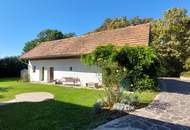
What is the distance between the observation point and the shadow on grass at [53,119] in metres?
6.89

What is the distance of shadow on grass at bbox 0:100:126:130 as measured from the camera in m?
6.89

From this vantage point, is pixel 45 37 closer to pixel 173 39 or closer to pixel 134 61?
pixel 173 39

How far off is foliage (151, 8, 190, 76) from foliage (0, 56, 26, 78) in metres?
22.6

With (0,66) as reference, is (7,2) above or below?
above

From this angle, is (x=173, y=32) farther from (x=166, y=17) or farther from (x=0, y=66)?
(x=0, y=66)

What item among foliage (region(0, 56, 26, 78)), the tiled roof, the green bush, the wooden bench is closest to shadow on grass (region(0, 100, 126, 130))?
the green bush

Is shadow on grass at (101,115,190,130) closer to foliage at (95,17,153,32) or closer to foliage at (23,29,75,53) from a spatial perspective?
foliage at (95,17,153,32)

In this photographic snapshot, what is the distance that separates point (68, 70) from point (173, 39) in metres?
18.7

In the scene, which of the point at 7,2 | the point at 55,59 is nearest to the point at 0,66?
the point at 55,59

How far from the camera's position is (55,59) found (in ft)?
74.9

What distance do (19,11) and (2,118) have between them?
49.0 ft

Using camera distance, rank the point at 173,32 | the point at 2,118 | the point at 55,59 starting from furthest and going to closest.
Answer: the point at 173,32 < the point at 55,59 < the point at 2,118

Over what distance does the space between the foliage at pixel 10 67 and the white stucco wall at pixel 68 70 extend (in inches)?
420

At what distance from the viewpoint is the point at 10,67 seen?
35.6 meters
